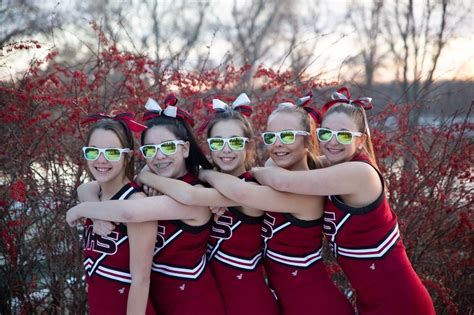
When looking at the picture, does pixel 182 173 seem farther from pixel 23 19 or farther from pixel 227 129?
pixel 23 19

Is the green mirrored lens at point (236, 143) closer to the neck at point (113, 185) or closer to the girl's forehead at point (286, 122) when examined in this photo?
the girl's forehead at point (286, 122)

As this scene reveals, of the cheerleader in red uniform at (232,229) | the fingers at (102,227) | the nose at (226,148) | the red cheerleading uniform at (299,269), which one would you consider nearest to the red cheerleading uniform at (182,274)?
the cheerleader in red uniform at (232,229)

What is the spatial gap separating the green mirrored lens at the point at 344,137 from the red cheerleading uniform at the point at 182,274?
928mm

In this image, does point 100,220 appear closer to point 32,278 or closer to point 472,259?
point 32,278

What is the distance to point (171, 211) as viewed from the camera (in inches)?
103

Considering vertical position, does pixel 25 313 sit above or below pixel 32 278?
below

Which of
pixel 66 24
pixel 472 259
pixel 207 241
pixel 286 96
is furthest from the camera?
pixel 66 24

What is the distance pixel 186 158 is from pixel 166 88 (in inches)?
88.2

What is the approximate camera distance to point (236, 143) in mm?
2918

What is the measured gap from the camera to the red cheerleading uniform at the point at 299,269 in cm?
269

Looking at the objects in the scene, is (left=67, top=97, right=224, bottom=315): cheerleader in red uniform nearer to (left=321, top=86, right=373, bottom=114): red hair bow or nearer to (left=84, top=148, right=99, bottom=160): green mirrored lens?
(left=84, top=148, right=99, bottom=160): green mirrored lens

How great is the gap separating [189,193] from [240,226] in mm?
381

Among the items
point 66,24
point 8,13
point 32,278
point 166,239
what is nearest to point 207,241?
point 166,239

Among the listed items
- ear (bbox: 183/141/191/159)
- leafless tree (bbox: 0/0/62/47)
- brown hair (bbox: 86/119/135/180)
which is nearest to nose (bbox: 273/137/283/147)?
ear (bbox: 183/141/191/159)
